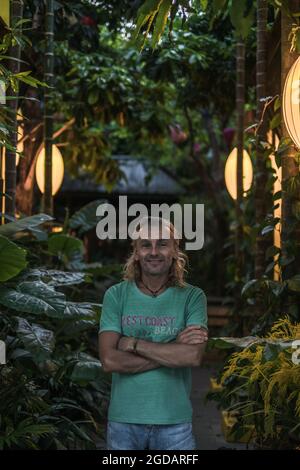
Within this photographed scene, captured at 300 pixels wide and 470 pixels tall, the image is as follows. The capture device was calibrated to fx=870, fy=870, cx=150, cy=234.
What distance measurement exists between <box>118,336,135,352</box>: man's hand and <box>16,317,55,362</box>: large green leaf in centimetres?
114

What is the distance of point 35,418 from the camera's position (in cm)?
493

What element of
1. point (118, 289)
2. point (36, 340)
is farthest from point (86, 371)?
point (118, 289)

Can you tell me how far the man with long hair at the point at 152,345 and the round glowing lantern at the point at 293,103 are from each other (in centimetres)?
147

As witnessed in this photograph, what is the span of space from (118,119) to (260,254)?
5923 mm

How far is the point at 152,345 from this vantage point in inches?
138

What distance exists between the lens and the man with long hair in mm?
3445

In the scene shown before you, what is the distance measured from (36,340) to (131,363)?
1374mm

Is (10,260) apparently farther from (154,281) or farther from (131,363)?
(131,363)

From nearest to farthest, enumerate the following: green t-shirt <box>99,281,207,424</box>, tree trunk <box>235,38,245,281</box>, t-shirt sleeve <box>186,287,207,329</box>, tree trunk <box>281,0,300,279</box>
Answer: green t-shirt <box>99,281,207,424</box> < t-shirt sleeve <box>186,287,207,329</box> < tree trunk <box>281,0,300,279</box> < tree trunk <box>235,38,245,281</box>

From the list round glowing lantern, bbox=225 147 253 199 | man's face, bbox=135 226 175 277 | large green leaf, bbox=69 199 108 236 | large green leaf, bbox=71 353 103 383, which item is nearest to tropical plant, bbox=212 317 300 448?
man's face, bbox=135 226 175 277

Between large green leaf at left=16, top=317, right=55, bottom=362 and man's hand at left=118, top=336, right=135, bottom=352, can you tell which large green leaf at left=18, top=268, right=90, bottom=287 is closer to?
large green leaf at left=16, top=317, right=55, bottom=362
